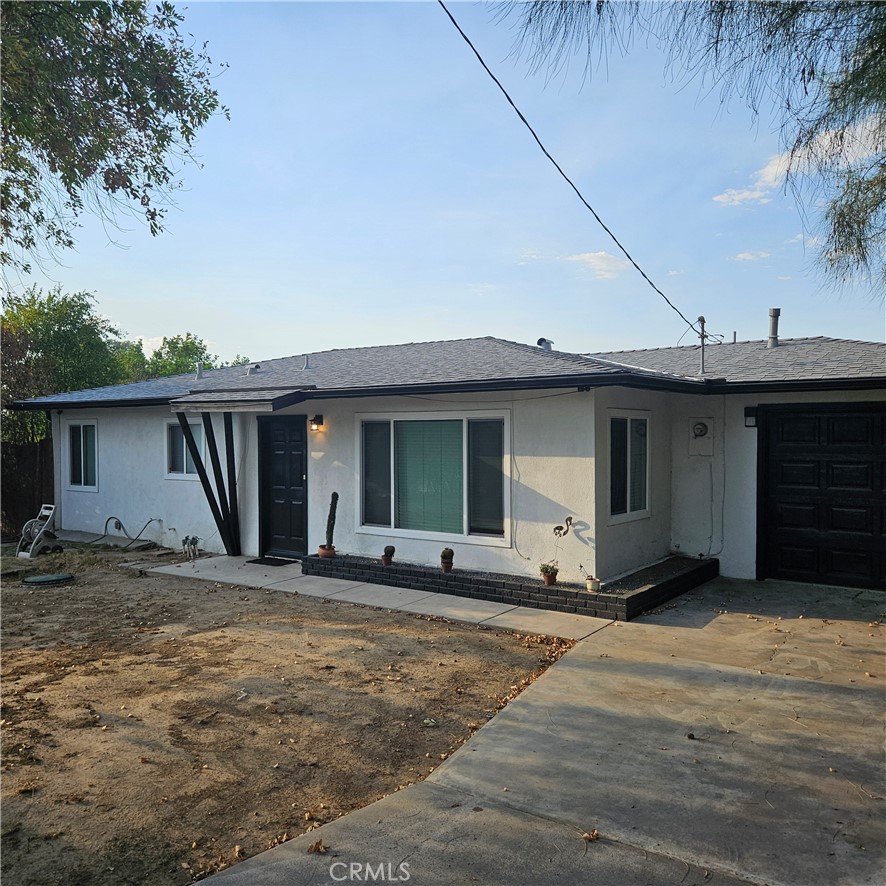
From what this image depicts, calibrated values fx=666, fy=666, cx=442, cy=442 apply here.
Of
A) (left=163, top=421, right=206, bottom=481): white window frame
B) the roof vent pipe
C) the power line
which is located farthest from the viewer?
(left=163, top=421, right=206, bottom=481): white window frame

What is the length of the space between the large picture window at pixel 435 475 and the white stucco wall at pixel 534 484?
6.3 inches

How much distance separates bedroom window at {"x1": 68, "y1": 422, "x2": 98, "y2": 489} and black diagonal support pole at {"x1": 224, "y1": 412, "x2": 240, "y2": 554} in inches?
174

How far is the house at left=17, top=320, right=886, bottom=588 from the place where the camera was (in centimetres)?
787

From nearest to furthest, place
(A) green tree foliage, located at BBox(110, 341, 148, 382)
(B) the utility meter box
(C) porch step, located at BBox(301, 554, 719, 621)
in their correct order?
1. (C) porch step, located at BBox(301, 554, 719, 621)
2. (B) the utility meter box
3. (A) green tree foliage, located at BBox(110, 341, 148, 382)

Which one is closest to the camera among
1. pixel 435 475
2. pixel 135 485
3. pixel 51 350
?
pixel 435 475

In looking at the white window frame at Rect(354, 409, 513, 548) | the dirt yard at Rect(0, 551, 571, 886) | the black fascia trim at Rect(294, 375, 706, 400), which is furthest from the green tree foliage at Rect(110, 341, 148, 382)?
the dirt yard at Rect(0, 551, 571, 886)

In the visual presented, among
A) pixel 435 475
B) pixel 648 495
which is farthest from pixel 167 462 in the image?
pixel 648 495

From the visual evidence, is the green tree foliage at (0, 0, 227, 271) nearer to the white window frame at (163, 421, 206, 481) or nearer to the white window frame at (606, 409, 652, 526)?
the white window frame at (606, 409, 652, 526)

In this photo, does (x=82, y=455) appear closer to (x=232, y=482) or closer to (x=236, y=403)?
(x=232, y=482)

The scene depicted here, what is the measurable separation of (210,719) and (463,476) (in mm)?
4700

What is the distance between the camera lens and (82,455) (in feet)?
45.2

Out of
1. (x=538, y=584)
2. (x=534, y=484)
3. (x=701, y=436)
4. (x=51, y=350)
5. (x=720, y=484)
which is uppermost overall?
(x=51, y=350)

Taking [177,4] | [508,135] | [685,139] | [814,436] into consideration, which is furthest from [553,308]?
[177,4]

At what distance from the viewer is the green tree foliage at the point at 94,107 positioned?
3.81m
